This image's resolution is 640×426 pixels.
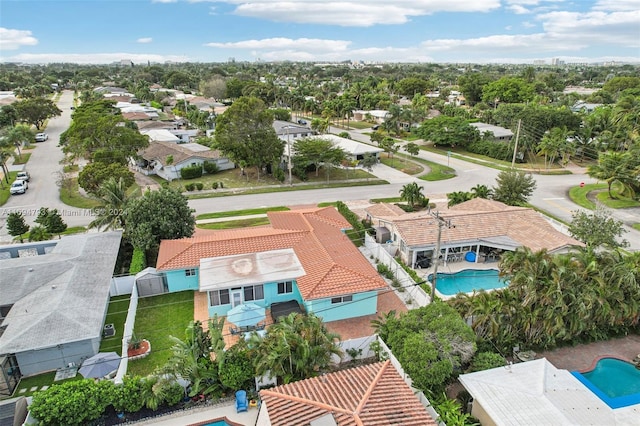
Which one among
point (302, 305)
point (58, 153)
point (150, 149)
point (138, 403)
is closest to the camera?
point (138, 403)

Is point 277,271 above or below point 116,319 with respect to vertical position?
above

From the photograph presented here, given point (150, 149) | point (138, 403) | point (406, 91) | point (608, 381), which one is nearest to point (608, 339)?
point (608, 381)

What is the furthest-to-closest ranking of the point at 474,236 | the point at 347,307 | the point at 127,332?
1. the point at 474,236
2. the point at 347,307
3. the point at 127,332

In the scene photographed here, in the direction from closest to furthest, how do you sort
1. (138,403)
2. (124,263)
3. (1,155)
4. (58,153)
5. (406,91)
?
(138,403) → (124,263) → (1,155) → (58,153) → (406,91)

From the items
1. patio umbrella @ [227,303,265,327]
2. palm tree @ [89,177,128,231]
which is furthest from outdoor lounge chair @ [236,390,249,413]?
palm tree @ [89,177,128,231]

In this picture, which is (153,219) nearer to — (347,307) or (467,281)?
(347,307)

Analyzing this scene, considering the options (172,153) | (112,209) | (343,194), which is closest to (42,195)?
(172,153)

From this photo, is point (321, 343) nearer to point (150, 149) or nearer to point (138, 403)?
point (138, 403)
